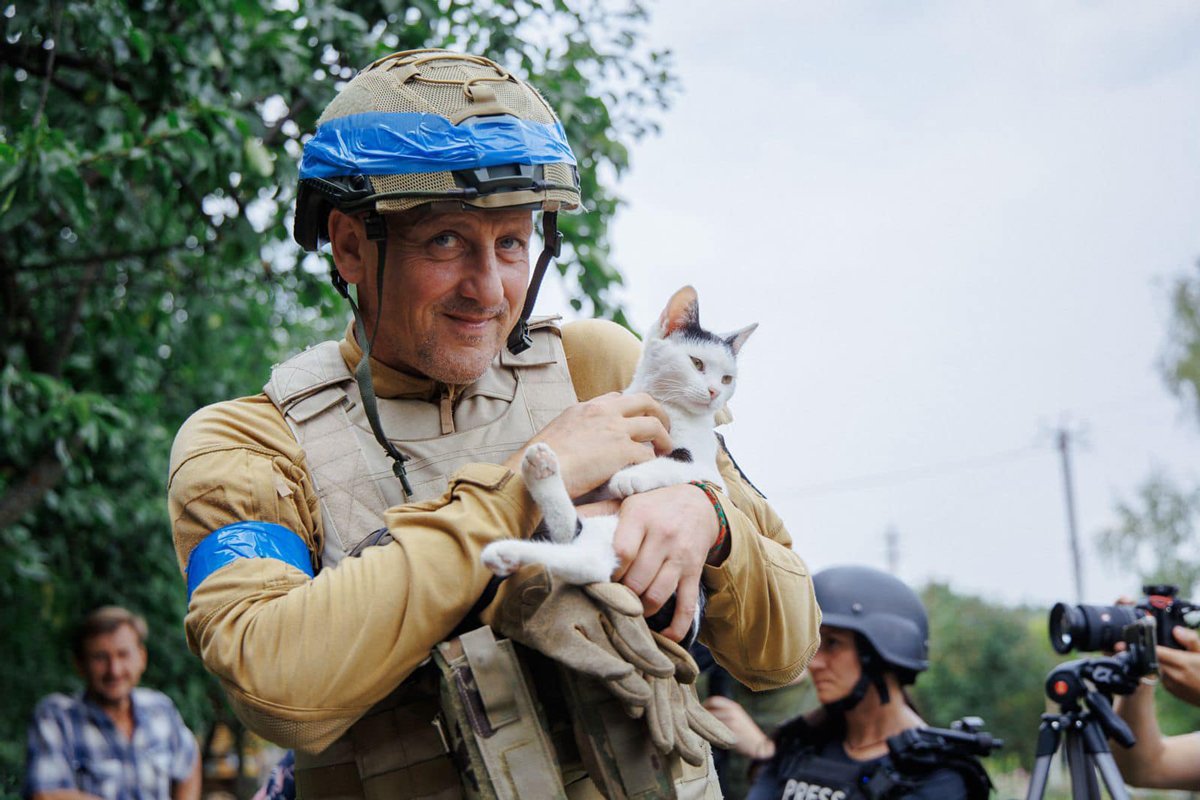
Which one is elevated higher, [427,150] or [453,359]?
[427,150]

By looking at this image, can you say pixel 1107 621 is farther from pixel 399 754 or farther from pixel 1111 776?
pixel 399 754

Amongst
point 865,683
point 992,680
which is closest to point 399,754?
point 865,683

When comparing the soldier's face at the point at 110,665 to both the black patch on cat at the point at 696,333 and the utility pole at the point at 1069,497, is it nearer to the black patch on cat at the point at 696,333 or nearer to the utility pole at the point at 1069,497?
the black patch on cat at the point at 696,333

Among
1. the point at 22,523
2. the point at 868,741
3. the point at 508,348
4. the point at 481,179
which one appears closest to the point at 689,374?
the point at 508,348

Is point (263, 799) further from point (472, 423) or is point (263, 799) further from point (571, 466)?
point (571, 466)

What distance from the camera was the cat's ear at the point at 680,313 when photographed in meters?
2.62

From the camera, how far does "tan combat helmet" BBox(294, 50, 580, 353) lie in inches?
90.5

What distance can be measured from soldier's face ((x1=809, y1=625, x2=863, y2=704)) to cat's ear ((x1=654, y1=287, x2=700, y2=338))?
3.12 meters

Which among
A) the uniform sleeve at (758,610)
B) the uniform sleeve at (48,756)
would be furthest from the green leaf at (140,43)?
the uniform sleeve at (48,756)

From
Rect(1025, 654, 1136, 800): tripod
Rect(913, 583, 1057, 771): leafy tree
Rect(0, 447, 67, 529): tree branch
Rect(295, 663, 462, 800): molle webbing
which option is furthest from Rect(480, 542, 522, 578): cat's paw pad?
Rect(913, 583, 1057, 771): leafy tree

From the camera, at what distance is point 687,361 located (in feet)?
8.31

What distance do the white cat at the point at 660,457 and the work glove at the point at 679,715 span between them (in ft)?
0.69

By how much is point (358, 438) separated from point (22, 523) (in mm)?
8394

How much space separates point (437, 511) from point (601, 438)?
1.16 ft
